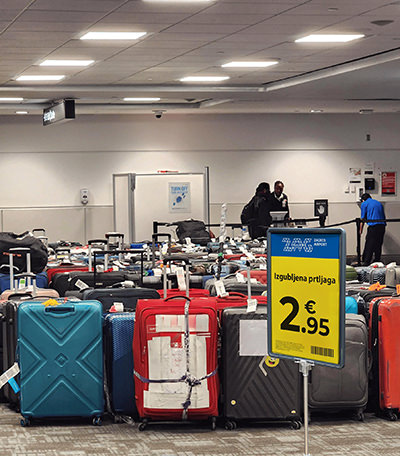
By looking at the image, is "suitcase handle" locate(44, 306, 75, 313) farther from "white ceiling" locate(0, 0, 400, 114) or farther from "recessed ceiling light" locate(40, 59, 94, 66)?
"recessed ceiling light" locate(40, 59, 94, 66)

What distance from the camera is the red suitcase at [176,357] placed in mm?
5641

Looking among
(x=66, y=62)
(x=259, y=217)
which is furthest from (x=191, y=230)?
(x=66, y=62)

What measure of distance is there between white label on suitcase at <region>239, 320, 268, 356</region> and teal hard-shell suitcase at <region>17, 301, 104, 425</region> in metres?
0.87

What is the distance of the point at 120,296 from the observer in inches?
258

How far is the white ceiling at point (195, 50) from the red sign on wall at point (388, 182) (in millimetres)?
3569

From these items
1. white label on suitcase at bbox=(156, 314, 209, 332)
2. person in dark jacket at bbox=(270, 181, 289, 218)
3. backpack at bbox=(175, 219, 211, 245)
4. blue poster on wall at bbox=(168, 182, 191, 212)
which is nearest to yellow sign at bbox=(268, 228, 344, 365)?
white label on suitcase at bbox=(156, 314, 209, 332)

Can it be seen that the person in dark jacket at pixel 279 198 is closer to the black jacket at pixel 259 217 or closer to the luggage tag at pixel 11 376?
the black jacket at pixel 259 217

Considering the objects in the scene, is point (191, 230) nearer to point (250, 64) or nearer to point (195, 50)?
point (250, 64)

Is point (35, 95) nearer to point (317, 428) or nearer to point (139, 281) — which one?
point (139, 281)

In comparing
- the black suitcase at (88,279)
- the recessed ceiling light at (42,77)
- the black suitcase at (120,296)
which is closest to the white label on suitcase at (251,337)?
the black suitcase at (120,296)

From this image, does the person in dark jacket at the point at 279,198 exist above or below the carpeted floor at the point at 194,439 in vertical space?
above

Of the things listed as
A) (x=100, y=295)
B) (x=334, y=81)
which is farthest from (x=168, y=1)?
(x=334, y=81)

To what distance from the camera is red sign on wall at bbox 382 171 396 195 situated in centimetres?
2172

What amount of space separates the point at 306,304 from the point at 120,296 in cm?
280
